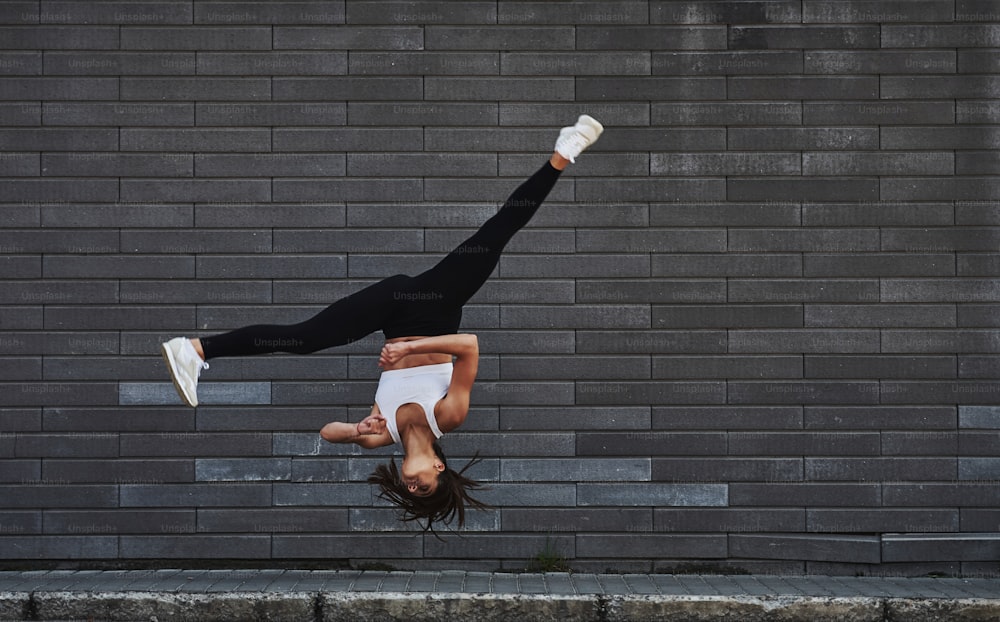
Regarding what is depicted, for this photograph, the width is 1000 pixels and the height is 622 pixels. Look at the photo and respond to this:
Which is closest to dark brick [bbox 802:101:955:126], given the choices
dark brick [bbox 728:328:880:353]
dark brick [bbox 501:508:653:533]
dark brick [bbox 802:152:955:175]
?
dark brick [bbox 802:152:955:175]

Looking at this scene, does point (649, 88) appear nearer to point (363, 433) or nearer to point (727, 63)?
point (727, 63)

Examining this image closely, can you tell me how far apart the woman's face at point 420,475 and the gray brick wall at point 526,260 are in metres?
1.20

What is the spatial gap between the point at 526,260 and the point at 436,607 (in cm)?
266

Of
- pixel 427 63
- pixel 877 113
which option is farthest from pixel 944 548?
pixel 427 63

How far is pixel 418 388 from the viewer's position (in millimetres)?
6016

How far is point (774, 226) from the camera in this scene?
738 centimetres

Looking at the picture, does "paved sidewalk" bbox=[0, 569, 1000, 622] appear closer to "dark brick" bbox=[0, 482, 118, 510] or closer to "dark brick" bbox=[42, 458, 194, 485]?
"dark brick" bbox=[0, 482, 118, 510]

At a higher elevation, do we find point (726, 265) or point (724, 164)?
point (724, 164)

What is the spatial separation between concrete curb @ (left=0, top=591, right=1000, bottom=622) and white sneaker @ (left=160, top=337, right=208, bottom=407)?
5.25 ft

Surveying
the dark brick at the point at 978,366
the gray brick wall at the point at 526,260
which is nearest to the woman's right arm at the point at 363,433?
the gray brick wall at the point at 526,260

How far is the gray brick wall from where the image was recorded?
289 inches

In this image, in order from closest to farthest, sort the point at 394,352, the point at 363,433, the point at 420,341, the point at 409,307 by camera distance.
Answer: the point at 394,352, the point at 420,341, the point at 409,307, the point at 363,433

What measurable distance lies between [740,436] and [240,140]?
14.8 feet

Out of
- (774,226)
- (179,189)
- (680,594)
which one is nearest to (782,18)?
(774,226)
